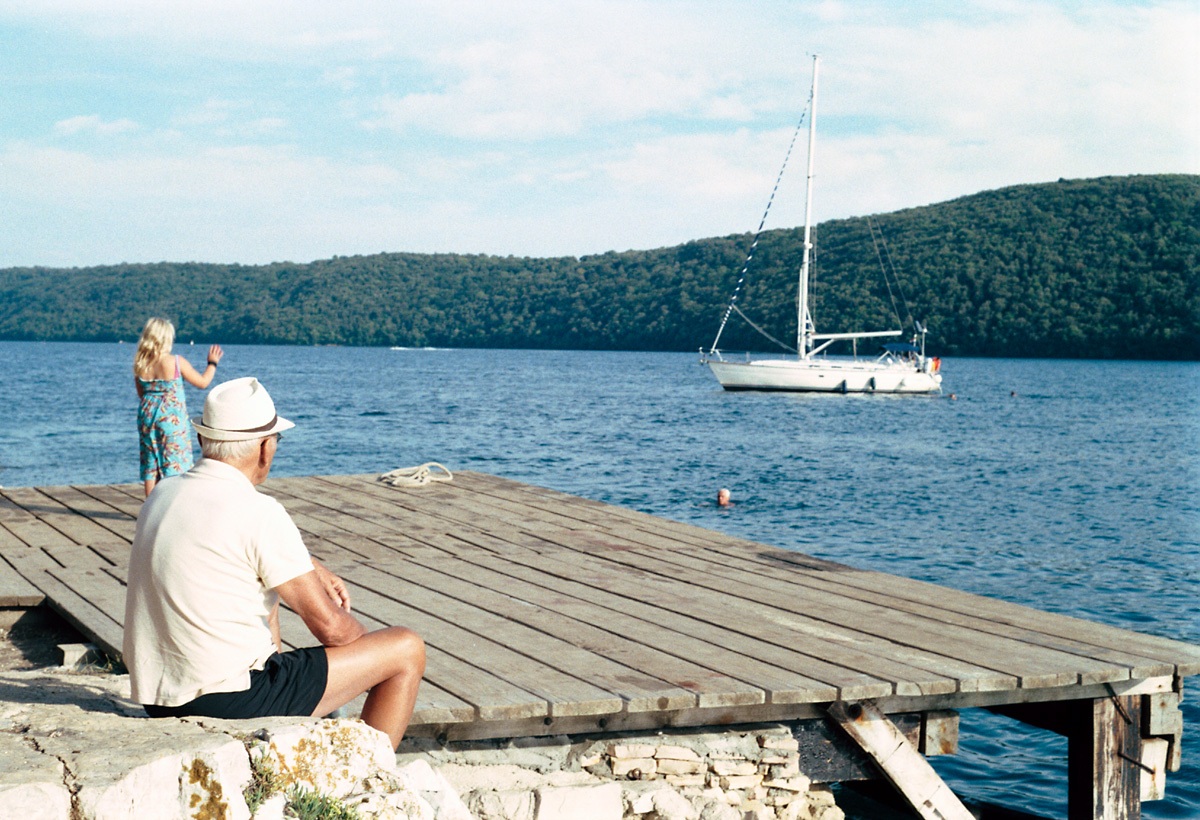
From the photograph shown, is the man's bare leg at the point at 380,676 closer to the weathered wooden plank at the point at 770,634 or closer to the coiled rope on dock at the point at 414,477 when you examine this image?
the weathered wooden plank at the point at 770,634

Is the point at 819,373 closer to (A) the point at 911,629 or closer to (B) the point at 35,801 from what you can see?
(A) the point at 911,629

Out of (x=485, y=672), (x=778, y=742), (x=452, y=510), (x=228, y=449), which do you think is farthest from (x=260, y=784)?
(x=452, y=510)

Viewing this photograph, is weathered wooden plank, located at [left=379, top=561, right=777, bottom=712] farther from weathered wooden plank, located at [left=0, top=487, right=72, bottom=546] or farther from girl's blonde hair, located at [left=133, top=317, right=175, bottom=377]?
girl's blonde hair, located at [left=133, top=317, right=175, bottom=377]

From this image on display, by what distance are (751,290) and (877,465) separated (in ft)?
266

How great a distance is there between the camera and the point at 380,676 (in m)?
3.38

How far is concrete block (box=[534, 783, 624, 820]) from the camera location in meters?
3.94

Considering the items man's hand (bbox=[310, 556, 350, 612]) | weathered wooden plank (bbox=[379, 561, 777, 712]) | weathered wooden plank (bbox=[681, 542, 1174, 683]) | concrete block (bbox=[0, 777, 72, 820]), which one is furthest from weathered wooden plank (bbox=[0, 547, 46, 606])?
weathered wooden plank (bbox=[681, 542, 1174, 683])

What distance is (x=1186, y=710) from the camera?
8.59 m

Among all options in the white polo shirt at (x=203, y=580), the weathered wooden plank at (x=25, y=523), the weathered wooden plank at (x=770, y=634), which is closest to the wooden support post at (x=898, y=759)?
the weathered wooden plank at (x=770, y=634)

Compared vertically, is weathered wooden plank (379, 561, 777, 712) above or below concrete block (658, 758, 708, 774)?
above

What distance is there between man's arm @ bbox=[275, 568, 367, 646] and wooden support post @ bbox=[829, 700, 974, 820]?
6.45ft

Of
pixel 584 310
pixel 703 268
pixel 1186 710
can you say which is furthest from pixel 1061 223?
pixel 1186 710

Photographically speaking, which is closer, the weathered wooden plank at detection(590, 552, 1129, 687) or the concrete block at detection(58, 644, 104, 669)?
the weathered wooden plank at detection(590, 552, 1129, 687)

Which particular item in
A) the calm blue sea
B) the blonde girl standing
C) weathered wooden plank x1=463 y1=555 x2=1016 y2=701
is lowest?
the calm blue sea
